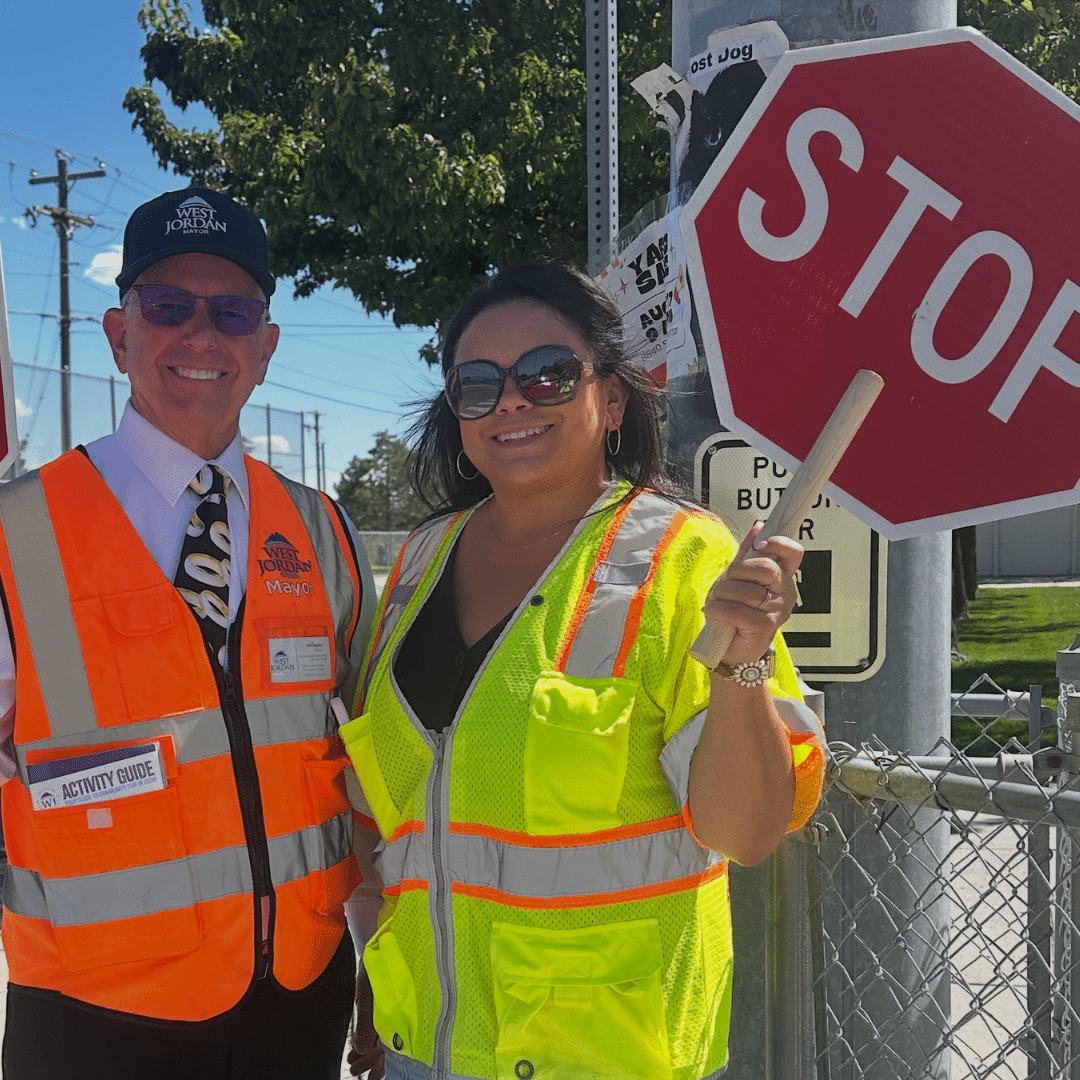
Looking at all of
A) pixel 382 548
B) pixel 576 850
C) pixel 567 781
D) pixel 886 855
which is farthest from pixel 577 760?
pixel 382 548

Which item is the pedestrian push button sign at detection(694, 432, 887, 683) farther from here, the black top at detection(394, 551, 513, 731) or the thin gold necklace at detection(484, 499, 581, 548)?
the black top at detection(394, 551, 513, 731)

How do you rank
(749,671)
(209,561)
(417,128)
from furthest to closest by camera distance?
(417,128) < (209,561) < (749,671)

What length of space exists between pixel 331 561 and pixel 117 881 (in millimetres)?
762

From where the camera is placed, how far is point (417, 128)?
9.23m

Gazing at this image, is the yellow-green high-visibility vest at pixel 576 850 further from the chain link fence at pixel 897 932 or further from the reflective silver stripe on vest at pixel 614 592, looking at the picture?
the chain link fence at pixel 897 932

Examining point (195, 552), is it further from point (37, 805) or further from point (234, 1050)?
point (234, 1050)

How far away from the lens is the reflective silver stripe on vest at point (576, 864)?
174 cm

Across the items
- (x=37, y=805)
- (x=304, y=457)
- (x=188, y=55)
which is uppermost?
(x=188, y=55)

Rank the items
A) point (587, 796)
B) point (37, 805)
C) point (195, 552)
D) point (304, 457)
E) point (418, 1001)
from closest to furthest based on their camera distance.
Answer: point (587, 796), point (418, 1001), point (37, 805), point (195, 552), point (304, 457)

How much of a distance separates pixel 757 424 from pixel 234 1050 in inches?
58.0

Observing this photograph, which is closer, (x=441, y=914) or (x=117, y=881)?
(x=441, y=914)

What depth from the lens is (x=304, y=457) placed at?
74.8 ft

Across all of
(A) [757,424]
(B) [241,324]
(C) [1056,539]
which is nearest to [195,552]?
(B) [241,324]

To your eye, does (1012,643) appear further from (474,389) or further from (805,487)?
(805,487)
